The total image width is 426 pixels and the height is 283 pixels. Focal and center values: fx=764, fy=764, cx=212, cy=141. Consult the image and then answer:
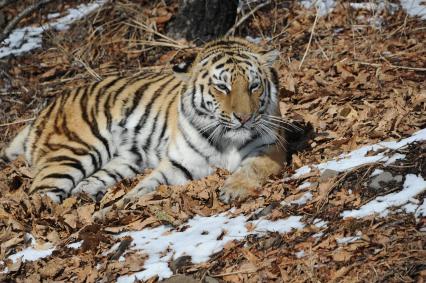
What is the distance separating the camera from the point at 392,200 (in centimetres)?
421

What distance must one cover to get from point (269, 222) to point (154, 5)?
479 centimetres

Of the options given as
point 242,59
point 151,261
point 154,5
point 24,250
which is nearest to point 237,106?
point 242,59

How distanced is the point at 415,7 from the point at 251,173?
3683mm

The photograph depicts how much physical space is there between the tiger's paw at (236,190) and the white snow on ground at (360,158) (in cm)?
32

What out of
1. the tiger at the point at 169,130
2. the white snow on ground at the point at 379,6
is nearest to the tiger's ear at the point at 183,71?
the tiger at the point at 169,130

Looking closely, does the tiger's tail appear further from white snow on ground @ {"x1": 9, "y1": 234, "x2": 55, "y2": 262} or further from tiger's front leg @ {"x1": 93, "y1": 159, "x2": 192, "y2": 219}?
white snow on ground @ {"x1": 9, "y1": 234, "x2": 55, "y2": 262}

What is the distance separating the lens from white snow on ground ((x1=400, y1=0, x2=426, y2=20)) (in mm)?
7844

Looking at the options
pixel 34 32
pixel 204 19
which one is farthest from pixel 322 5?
pixel 34 32

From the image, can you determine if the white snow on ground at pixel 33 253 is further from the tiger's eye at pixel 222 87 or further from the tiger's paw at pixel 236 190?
the tiger's eye at pixel 222 87

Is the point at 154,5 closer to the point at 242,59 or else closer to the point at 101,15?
the point at 101,15

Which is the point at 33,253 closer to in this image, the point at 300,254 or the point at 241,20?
the point at 300,254

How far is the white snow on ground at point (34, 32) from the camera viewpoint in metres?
8.80

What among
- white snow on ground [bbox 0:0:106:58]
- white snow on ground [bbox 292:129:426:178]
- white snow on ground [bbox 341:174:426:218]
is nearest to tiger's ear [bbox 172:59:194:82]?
white snow on ground [bbox 292:129:426:178]

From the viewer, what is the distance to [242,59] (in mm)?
5516
